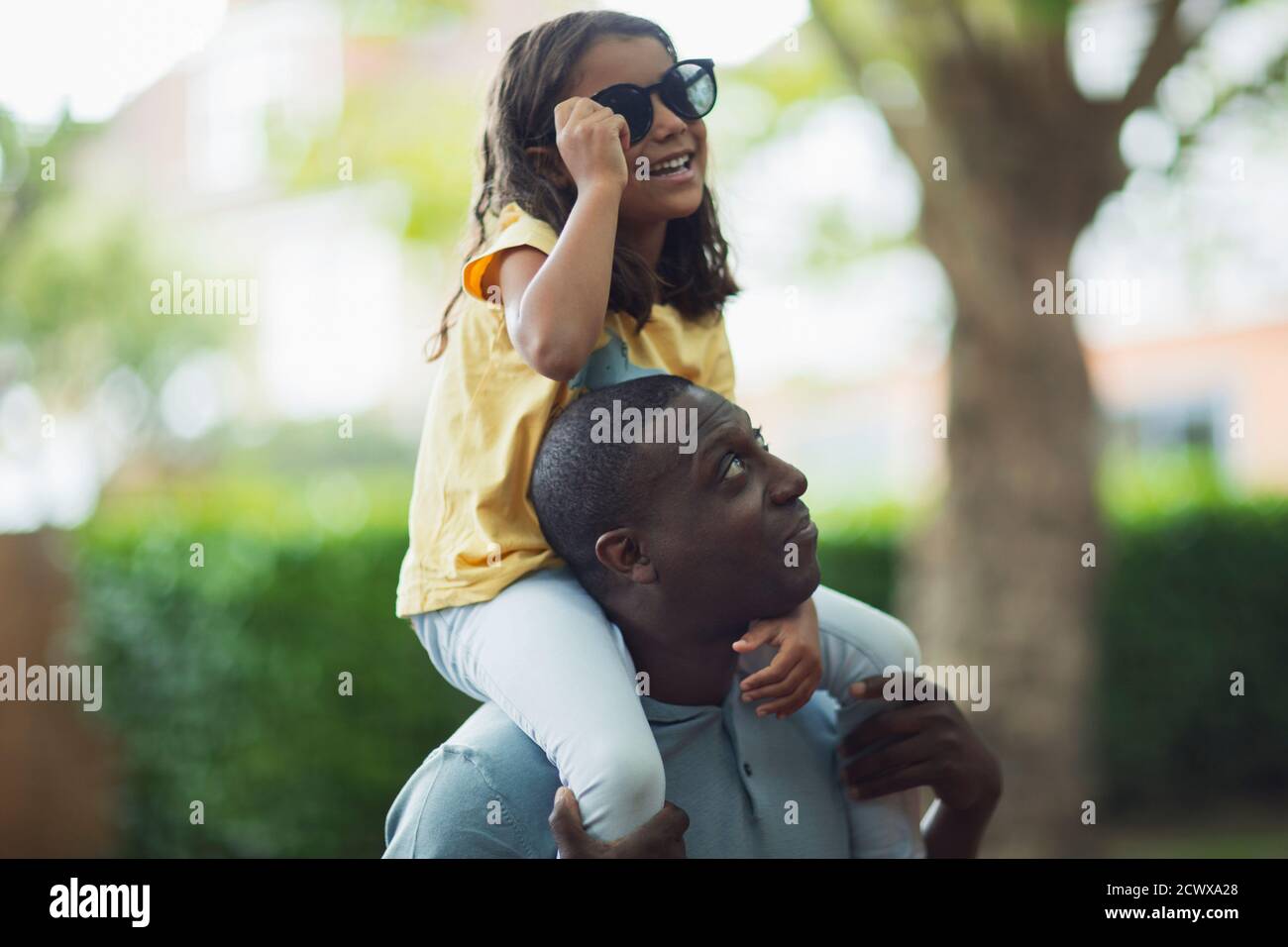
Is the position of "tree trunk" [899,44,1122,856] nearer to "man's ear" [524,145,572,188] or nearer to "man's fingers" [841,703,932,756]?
"man's fingers" [841,703,932,756]

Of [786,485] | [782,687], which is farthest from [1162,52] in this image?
[782,687]

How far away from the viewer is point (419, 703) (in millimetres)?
5336

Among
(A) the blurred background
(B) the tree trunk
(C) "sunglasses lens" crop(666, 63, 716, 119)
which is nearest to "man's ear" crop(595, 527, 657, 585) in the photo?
(C) "sunglasses lens" crop(666, 63, 716, 119)

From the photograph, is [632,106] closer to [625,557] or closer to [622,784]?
[625,557]

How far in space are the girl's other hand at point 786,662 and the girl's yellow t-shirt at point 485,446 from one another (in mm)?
283

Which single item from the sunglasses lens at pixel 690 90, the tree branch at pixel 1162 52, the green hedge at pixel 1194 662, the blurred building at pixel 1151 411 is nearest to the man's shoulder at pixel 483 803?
the sunglasses lens at pixel 690 90

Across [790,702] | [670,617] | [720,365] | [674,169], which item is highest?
[674,169]

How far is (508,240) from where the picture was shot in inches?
62.1

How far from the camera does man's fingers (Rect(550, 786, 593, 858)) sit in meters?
1.52

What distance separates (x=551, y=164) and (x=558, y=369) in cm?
31

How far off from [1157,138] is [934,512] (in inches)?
68.2

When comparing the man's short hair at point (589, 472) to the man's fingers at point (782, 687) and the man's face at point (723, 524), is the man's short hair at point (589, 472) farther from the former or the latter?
the man's fingers at point (782, 687)
